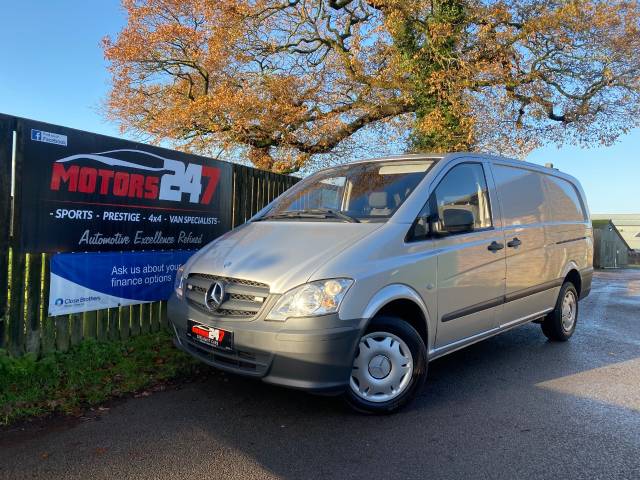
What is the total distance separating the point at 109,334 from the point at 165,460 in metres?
2.82

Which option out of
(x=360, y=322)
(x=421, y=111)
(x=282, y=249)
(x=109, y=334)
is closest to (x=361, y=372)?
(x=360, y=322)

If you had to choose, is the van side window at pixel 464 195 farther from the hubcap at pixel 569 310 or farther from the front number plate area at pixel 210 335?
the hubcap at pixel 569 310

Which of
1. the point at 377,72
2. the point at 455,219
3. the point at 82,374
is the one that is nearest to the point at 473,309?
the point at 455,219

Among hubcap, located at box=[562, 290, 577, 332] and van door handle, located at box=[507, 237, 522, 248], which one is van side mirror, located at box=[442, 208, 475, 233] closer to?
van door handle, located at box=[507, 237, 522, 248]

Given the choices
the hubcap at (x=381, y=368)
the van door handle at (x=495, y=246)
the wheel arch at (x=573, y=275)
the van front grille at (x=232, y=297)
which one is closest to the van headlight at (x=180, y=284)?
the van front grille at (x=232, y=297)

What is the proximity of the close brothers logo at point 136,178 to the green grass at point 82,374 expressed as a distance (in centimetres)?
168

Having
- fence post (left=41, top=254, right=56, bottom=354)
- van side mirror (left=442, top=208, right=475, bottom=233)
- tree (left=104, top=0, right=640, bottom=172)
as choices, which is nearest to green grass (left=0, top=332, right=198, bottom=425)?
fence post (left=41, top=254, right=56, bottom=354)

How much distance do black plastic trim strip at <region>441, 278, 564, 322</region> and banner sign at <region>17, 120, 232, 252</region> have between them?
3.67 meters

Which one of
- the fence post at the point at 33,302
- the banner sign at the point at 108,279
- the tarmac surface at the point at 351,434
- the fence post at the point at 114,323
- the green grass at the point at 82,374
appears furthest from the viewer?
the fence post at the point at 114,323

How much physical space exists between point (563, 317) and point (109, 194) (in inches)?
228

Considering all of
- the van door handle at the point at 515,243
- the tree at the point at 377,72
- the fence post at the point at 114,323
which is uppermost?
the tree at the point at 377,72

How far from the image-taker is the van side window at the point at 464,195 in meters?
4.32

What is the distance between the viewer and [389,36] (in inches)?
602

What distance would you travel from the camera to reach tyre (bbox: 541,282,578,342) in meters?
6.22
